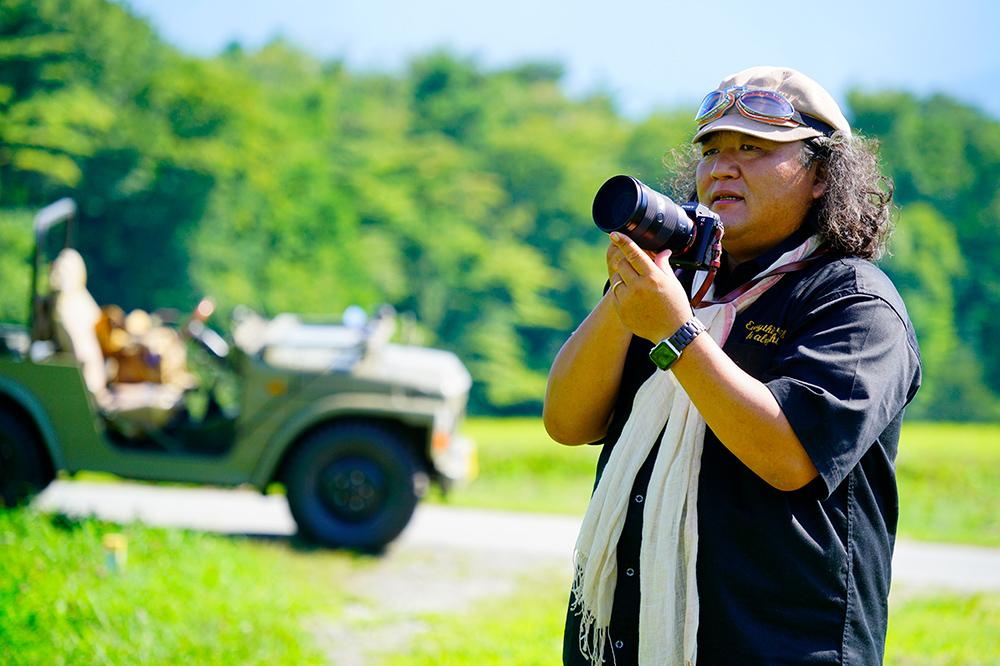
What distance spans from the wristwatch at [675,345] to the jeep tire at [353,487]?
4.60 m

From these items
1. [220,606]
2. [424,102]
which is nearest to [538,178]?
[424,102]

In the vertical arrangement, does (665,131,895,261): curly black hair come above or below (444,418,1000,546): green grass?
above

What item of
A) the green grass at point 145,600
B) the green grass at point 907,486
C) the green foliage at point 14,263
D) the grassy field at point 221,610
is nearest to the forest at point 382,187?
the green foliage at point 14,263

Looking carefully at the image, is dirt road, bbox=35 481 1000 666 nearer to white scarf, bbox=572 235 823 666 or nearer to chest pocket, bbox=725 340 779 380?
white scarf, bbox=572 235 823 666

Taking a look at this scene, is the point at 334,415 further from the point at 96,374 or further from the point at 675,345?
the point at 675,345

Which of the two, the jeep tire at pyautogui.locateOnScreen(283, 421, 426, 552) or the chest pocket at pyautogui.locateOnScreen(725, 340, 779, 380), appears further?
the jeep tire at pyautogui.locateOnScreen(283, 421, 426, 552)

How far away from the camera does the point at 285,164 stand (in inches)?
1153

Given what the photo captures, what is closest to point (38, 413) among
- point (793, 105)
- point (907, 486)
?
point (793, 105)

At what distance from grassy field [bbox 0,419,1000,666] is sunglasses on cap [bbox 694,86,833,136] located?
9.75 ft

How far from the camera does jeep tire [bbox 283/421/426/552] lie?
601cm

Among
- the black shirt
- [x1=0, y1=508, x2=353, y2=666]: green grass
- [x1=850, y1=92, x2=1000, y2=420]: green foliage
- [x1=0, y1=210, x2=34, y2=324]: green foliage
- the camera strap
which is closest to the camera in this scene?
the black shirt

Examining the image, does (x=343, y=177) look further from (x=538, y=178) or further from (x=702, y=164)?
(x=702, y=164)

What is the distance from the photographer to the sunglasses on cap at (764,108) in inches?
68.9

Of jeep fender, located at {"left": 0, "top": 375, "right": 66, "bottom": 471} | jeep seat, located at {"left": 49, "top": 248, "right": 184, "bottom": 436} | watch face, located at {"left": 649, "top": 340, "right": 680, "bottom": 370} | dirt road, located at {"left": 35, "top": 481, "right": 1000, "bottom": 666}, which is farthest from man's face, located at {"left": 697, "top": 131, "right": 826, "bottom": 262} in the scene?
jeep fender, located at {"left": 0, "top": 375, "right": 66, "bottom": 471}
